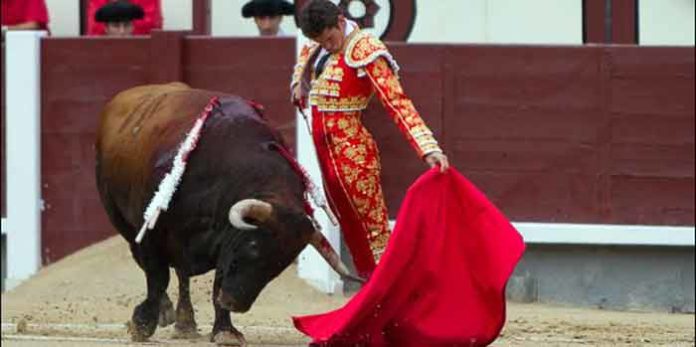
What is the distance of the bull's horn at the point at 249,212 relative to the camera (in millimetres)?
7188

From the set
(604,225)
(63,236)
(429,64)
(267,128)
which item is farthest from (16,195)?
(267,128)

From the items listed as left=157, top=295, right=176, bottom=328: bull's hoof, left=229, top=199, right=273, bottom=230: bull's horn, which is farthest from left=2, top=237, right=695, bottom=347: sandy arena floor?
left=229, top=199, right=273, bottom=230: bull's horn

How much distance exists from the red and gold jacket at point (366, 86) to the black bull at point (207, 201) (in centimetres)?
26

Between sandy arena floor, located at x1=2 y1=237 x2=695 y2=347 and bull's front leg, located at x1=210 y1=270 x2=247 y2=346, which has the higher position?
bull's front leg, located at x1=210 y1=270 x2=247 y2=346

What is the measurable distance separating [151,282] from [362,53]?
1.22m

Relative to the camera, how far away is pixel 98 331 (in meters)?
8.53

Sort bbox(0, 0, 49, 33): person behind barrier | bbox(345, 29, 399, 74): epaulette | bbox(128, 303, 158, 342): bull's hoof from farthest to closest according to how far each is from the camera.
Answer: bbox(0, 0, 49, 33): person behind barrier, bbox(128, 303, 158, 342): bull's hoof, bbox(345, 29, 399, 74): epaulette

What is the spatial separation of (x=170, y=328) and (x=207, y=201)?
1.14 metres

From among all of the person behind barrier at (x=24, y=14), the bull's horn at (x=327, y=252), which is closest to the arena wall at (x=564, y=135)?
the person behind barrier at (x=24, y=14)

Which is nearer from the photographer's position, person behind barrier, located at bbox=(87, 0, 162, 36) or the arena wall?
the arena wall

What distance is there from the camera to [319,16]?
7.33 m

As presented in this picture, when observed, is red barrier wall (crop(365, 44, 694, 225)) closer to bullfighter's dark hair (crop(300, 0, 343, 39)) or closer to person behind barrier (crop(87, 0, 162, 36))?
person behind barrier (crop(87, 0, 162, 36))

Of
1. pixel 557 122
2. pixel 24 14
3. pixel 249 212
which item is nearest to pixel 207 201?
pixel 249 212

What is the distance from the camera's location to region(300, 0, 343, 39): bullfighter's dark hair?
7.33 metres
